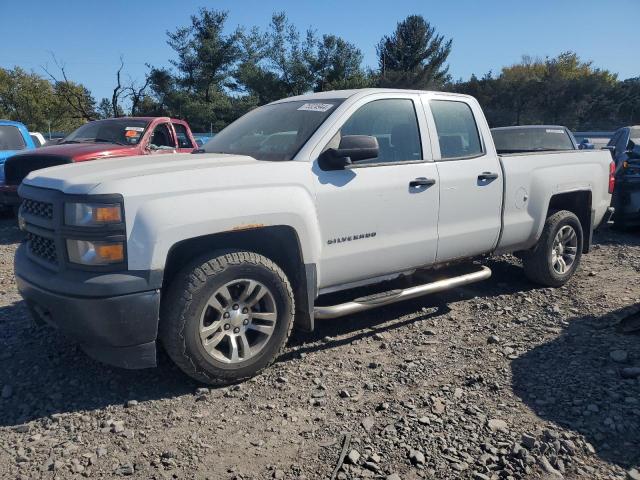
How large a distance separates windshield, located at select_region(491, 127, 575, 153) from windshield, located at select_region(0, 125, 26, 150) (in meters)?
8.67

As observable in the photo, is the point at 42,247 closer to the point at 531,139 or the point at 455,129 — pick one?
the point at 455,129

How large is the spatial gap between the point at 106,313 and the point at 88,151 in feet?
18.6

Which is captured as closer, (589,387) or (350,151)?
(589,387)

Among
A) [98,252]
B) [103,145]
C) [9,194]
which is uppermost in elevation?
[103,145]

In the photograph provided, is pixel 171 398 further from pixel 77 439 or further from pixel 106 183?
pixel 106 183

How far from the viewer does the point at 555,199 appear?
5.71 meters

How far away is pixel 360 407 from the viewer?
3.30m

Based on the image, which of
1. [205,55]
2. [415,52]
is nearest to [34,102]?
[205,55]

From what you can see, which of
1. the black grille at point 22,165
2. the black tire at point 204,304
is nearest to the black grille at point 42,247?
the black tire at point 204,304

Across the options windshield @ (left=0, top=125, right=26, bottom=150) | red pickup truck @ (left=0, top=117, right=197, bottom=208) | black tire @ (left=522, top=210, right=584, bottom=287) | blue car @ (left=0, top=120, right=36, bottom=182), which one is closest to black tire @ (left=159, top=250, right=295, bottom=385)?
black tire @ (left=522, top=210, right=584, bottom=287)

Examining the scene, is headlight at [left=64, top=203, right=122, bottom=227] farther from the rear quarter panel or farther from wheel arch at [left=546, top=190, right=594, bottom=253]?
wheel arch at [left=546, top=190, right=594, bottom=253]

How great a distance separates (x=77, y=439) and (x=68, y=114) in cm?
4923

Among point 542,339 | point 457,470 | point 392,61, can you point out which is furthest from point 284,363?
point 392,61

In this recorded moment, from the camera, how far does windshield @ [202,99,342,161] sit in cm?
389
